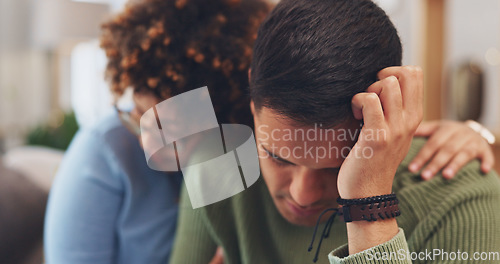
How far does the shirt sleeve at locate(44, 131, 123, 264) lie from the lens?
59 centimetres

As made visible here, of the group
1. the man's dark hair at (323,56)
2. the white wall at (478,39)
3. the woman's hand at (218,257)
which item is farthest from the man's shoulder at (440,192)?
the white wall at (478,39)

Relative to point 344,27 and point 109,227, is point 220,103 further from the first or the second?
point 109,227

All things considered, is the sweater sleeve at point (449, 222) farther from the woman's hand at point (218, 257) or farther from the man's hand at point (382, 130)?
the woman's hand at point (218, 257)

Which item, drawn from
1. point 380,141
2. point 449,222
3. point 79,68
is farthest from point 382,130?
point 79,68

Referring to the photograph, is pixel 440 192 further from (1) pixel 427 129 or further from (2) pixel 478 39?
(2) pixel 478 39

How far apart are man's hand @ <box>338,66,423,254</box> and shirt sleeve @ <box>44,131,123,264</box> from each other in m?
0.35

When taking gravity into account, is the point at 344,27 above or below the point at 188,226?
above

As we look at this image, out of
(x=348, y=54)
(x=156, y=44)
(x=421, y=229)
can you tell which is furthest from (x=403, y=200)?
(x=156, y=44)

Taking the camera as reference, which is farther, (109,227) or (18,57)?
(18,57)

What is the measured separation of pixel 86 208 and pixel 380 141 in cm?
44

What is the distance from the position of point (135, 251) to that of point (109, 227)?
7 centimetres

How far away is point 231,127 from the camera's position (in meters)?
0.41

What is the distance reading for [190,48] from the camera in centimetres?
50

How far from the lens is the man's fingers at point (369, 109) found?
339 mm
